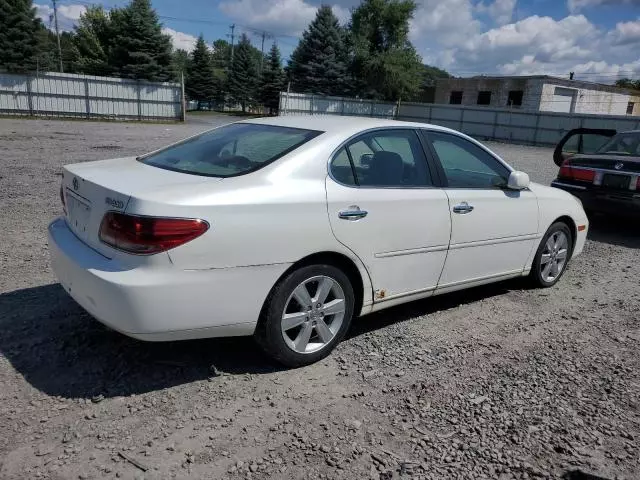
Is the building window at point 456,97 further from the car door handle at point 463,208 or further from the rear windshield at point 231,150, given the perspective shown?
the rear windshield at point 231,150

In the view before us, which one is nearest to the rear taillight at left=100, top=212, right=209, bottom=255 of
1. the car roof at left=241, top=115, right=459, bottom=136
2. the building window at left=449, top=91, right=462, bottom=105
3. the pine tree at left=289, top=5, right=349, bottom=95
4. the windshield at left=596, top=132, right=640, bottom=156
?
the car roof at left=241, top=115, right=459, bottom=136

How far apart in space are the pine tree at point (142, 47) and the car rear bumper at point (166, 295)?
34.0m

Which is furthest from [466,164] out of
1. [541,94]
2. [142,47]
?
[541,94]

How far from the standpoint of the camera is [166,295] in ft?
8.93

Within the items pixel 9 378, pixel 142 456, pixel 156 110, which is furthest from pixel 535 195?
pixel 156 110

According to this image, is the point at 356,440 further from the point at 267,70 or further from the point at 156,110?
the point at 267,70

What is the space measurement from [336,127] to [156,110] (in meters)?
31.0

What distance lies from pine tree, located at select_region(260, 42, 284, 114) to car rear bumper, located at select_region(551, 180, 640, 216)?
44339mm

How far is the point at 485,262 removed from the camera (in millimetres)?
4371

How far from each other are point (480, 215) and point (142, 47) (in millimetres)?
35003

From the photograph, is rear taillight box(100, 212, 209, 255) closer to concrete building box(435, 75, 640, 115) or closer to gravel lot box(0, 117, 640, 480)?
gravel lot box(0, 117, 640, 480)

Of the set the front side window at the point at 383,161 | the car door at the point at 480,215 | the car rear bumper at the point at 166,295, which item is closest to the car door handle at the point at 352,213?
the front side window at the point at 383,161

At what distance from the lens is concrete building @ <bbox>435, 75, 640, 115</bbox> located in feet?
138

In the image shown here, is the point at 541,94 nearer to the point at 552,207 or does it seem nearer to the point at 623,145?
the point at 623,145
